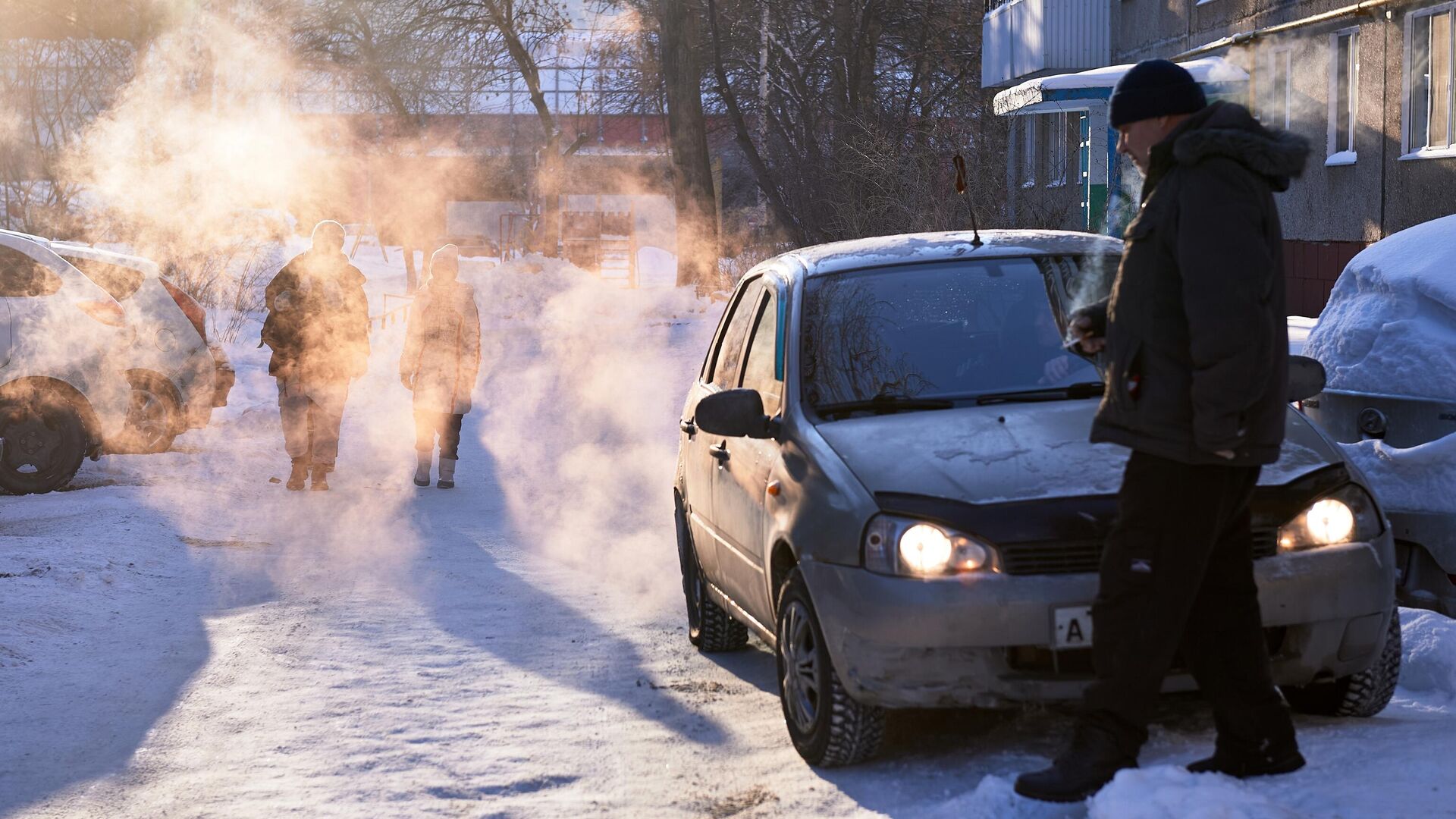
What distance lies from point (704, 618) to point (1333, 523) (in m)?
2.79

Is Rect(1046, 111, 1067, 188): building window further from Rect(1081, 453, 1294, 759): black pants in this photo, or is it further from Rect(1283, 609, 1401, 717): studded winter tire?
Rect(1081, 453, 1294, 759): black pants

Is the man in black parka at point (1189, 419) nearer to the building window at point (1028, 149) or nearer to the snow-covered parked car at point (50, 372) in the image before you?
the snow-covered parked car at point (50, 372)

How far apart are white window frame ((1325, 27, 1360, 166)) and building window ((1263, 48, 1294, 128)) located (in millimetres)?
771

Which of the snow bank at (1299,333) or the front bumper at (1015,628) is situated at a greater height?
the snow bank at (1299,333)

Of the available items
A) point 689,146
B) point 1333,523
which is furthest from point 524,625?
point 689,146

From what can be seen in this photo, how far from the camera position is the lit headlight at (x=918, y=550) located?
462cm

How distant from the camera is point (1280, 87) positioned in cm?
2139

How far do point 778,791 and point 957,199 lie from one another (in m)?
16.2

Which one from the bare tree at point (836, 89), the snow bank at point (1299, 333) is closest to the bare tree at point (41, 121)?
the bare tree at point (836, 89)

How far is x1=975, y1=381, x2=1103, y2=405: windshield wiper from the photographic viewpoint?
18.3 feet

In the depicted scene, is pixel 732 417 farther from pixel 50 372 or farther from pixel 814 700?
pixel 50 372

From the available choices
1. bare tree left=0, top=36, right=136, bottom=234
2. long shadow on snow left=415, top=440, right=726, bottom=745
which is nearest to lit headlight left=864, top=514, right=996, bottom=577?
long shadow on snow left=415, top=440, right=726, bottom=745

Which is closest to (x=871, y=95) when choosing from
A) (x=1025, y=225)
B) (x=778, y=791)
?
(x=1025, y=225)

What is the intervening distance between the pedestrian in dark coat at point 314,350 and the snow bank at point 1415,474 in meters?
8.34
